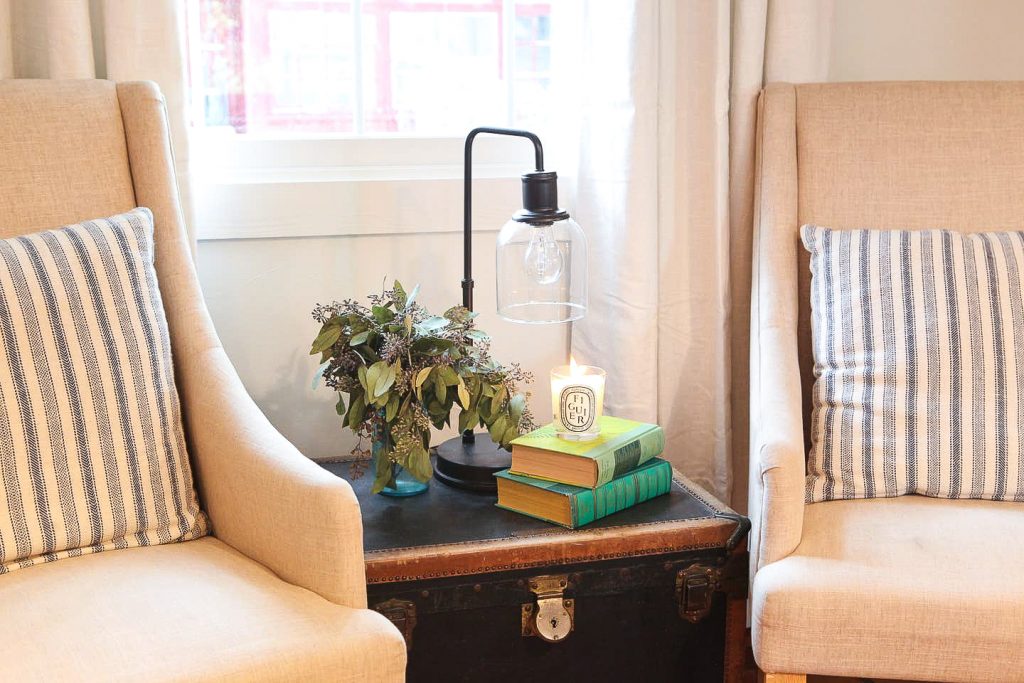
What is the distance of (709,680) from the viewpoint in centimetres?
152

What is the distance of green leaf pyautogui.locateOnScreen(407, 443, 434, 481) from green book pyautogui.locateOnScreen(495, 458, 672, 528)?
104mm

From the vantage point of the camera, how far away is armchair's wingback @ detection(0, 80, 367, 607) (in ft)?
3.89

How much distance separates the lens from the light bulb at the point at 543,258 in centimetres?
150

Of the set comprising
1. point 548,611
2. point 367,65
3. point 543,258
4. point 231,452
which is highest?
point 367,65

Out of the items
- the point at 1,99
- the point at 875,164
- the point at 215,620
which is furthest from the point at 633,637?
the point at 1,99

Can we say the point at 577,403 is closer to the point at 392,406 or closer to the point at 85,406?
the point at 392,406

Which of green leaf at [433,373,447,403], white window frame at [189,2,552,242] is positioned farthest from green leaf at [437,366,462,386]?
white window frame at [189,2,552,242]

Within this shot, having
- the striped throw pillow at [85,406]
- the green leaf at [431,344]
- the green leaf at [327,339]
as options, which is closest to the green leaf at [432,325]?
the green leaf at [431,344]

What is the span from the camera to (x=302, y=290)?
1.84m

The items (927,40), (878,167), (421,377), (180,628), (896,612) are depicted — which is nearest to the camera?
(180,628)

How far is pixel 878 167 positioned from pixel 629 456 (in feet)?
2.13

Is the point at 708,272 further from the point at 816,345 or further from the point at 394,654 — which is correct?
the point at 394,654

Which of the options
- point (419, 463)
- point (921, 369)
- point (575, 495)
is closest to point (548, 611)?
point (575, 495)

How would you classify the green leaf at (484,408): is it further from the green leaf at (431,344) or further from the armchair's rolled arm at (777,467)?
the armchair's rolled arm at (777,467)
